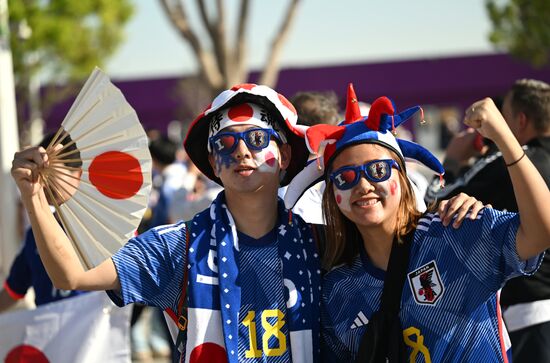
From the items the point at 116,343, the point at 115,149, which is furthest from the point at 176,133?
the point at 115,149

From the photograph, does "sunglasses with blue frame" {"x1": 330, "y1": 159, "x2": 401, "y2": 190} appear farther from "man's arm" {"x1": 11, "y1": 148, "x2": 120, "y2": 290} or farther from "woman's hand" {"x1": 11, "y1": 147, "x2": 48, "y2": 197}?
"woman's hand" {"x1": 11, "y1": 147, "x2": 48, "y2": 197}

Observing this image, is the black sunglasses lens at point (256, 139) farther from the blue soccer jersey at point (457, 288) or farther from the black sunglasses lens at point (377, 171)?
the blue soccer jersey at point (457, 288)

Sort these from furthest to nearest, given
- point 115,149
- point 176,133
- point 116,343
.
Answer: point 176,133
point 116,343
point 115,149

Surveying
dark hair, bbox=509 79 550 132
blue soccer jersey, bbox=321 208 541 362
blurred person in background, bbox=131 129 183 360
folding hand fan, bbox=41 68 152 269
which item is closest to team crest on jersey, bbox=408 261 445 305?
blue soccer jersey, bbox=321 208 541 362

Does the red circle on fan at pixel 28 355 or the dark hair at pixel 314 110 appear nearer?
the dark hair at pixel 314 110

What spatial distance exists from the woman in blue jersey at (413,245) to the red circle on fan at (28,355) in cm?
216

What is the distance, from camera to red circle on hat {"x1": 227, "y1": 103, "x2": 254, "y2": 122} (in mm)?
3427

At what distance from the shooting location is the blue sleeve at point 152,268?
3229mm

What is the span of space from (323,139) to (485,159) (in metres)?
1.60

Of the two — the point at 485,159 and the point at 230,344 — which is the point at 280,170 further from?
the point at 485,159

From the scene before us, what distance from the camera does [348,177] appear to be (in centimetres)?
328

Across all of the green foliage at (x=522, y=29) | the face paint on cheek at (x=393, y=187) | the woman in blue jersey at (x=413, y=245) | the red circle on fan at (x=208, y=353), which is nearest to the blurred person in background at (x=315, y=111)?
the woman in blue jersey at (x=413, y=245)

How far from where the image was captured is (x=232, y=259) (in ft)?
10.8

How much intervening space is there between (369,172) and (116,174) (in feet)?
2.93
